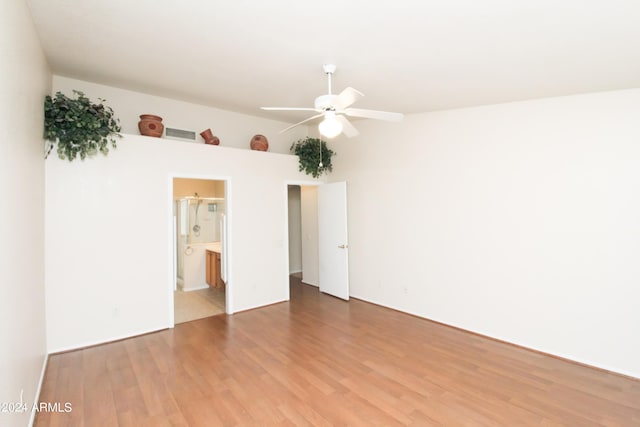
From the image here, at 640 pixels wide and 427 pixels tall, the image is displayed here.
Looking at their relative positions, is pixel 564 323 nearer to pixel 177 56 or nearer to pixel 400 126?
pixel 400 126

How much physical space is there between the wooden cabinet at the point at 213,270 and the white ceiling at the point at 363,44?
332 cm

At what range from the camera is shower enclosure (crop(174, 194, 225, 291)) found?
6.16m

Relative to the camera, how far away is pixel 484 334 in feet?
12.6

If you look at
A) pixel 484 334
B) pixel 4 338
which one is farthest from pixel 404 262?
pixel 4 338

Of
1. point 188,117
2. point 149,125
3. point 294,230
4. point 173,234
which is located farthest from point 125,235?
point 294,230

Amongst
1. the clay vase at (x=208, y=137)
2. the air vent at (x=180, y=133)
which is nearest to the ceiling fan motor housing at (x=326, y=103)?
the clay vase at (x=208, y=137)

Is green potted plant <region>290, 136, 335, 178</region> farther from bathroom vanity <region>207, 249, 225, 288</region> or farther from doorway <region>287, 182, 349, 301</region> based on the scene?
bathroom vanity <region>207, 249, 225, 288</region>

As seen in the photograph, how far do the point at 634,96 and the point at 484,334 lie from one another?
300cm

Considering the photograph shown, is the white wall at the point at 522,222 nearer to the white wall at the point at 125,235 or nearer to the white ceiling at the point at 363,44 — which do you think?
the white ceiling at the point at 363,44

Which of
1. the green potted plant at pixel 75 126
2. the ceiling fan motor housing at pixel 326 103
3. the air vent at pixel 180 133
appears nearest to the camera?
the ceiling fan motor housing at pixel 326 103

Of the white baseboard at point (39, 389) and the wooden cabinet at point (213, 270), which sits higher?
the wooden cabinet at point (213, 270)

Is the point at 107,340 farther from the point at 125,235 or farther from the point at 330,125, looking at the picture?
the point at 330,125

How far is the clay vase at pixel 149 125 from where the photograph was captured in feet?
13.2

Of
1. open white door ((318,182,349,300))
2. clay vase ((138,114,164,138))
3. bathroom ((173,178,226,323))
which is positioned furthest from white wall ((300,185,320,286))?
clay vase ((138,114,164,138))
